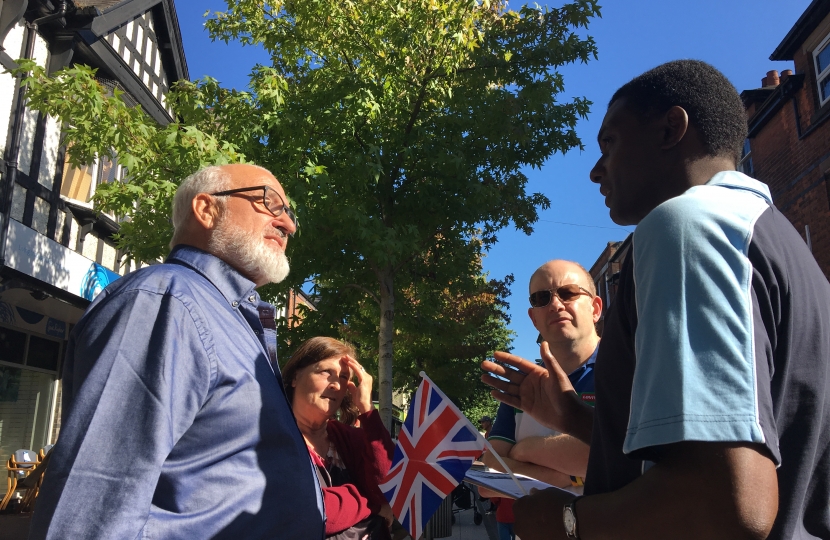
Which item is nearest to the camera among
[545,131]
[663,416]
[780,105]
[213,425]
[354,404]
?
[663,416]

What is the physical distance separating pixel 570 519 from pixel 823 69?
16.7 metres

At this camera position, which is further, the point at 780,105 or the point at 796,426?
the point at 780,105

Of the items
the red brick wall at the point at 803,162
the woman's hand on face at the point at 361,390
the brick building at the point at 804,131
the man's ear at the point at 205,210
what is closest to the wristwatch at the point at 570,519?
the man's ear at the point at 205,210

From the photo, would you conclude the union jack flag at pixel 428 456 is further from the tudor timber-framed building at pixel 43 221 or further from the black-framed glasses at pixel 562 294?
the tudor timber-framed building at pixel 43 221

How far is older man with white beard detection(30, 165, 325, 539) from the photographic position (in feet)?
5.01

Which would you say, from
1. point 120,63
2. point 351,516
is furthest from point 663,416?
point 120,63

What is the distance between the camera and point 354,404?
3527mm

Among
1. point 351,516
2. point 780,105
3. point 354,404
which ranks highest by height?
point 780,105

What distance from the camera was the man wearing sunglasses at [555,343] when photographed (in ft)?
9.04

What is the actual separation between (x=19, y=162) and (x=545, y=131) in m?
9.44

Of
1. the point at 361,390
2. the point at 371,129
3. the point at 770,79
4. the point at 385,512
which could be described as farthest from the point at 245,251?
the point at 770,79

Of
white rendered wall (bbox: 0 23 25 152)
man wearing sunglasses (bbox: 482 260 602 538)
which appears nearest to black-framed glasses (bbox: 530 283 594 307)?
man wearing sunglasses (bbox: 482 260 602 538)

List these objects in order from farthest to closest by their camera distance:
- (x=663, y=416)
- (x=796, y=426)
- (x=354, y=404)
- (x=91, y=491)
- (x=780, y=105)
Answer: (x=780, y=105)
(x=354, y=404)
(x=91, y=491)
(x=796, y=426)
(x=663, y=416)

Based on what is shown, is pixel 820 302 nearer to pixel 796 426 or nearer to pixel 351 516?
pixel 796 426
